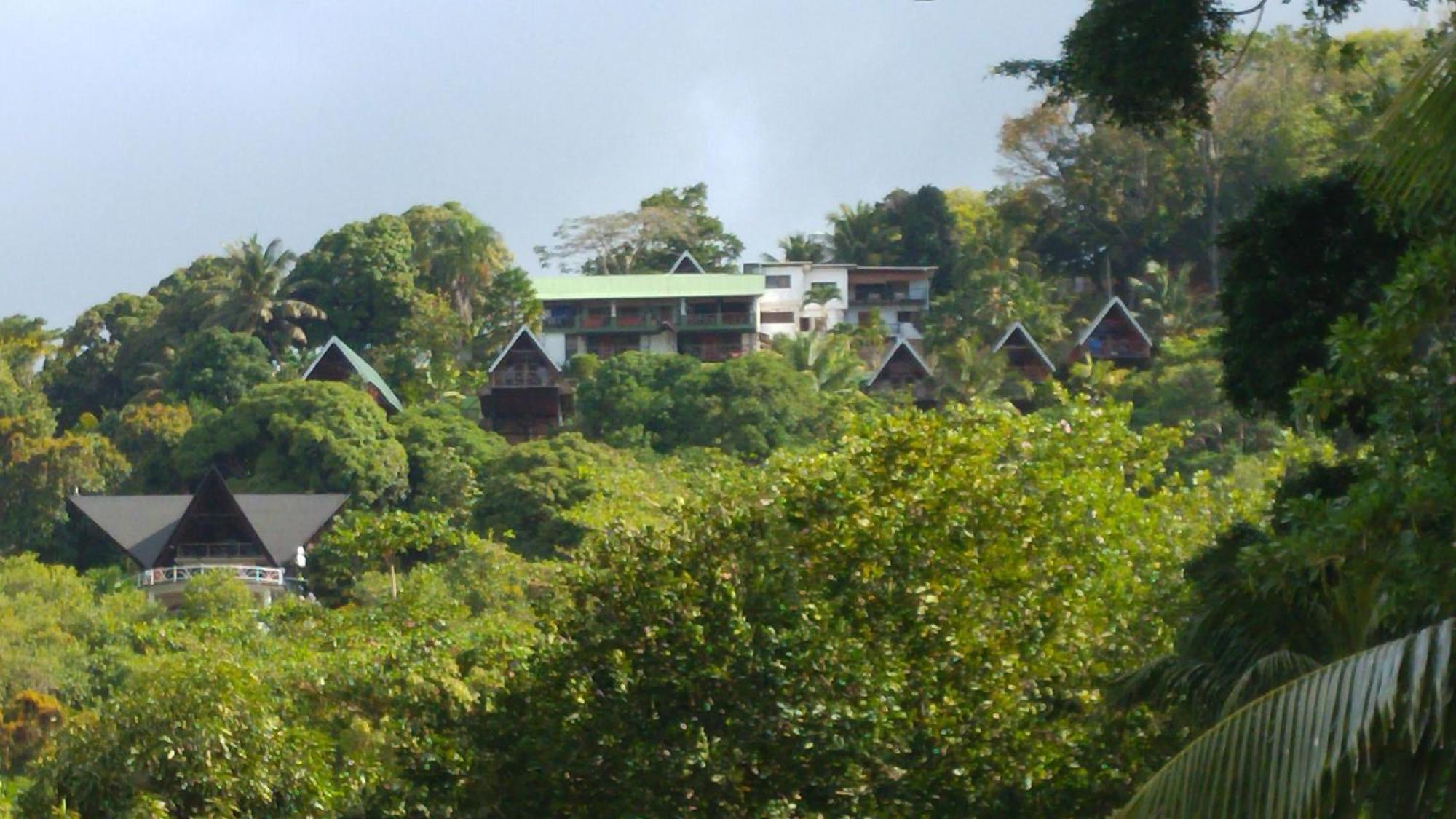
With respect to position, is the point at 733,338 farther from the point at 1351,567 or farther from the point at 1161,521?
the point at 1351,567

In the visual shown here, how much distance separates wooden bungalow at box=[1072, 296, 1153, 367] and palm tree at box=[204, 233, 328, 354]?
85.3 feet

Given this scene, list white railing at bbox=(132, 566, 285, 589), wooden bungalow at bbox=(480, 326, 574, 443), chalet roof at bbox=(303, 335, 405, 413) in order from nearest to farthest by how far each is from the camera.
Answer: white railing at bbox=(132, 566, 285, 589) < chalet roof at bbox=(303, 335, 405, 413) < wooden bungalow at bbox=(480, 326, 574, 443)

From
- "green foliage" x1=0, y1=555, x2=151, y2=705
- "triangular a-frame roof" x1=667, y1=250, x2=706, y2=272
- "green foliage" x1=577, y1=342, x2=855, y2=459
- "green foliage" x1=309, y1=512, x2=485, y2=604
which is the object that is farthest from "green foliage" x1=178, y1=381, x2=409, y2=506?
"triangular a-frame roof" x1=667, y1=250, x2=706, y2=272

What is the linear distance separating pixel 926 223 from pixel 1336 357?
8026 cm

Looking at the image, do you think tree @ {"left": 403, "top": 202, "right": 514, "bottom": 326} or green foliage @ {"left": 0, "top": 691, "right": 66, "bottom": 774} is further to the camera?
tree @ {"left": 403, "top": 202, "right": 514, "bottom": 326}

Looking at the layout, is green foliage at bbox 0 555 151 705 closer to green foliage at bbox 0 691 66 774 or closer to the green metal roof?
green foliage at bbox 0 691 66 774

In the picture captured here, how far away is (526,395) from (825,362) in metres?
9.92

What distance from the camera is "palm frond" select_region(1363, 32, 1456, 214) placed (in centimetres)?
692

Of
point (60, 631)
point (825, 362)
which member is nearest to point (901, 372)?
point (825, 362)

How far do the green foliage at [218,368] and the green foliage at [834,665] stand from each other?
57.8 metres

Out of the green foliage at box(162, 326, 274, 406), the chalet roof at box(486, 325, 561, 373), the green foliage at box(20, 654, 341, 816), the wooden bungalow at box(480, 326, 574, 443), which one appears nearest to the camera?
the green foliage at box(20, 654, 341, 816)

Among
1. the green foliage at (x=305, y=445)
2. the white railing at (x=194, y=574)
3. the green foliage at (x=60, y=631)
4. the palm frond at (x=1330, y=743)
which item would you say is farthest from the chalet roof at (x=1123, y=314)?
the palm frond at (x=1330, y=743)

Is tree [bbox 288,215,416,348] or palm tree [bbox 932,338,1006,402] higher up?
tree [bbox 288,215,416,348]

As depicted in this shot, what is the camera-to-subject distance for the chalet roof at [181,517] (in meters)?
57.5
